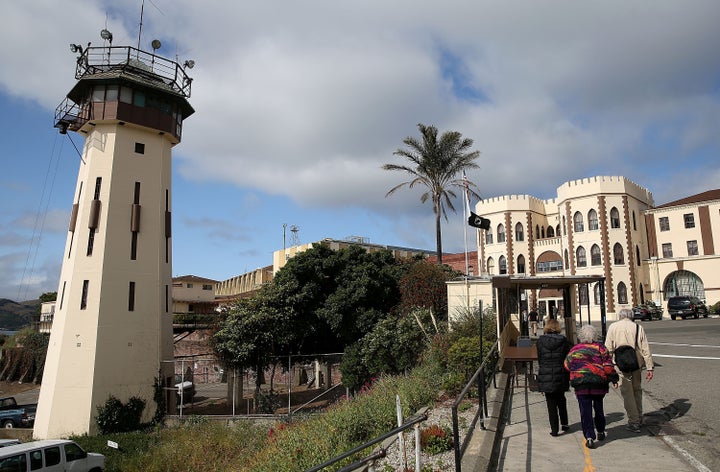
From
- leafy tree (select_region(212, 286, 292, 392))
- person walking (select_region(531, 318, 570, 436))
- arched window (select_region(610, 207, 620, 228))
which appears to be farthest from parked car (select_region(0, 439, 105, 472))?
arched window (select_region(610, 207, 620, 228))

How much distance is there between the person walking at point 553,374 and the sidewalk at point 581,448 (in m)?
0.37

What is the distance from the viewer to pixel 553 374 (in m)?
7.05

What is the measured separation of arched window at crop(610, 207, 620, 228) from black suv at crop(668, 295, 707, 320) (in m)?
9.48

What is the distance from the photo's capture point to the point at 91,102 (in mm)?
27031

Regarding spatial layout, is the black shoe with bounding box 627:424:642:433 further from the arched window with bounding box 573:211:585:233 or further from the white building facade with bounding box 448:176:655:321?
the arched window with bounding box 573:211:585:233

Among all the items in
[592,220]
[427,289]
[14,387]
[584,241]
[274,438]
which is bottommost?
[14,387]

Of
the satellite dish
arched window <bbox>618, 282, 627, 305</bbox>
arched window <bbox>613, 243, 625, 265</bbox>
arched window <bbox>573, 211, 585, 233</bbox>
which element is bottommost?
arched window <bbox>618, 282, 627, 305</bbox>

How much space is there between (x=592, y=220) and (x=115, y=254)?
40.3 m

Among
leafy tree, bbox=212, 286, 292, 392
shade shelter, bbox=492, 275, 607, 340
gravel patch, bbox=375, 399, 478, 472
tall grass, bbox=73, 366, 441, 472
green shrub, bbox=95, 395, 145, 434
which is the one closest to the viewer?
gravel patch, bbox=375, 399, 478, 472

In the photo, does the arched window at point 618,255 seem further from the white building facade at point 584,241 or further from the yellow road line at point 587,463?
the yellow road line at point 587,463

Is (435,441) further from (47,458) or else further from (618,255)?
(618,255)

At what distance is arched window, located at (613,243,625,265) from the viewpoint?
4431 centimetres

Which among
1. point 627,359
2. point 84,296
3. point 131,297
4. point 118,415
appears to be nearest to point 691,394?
point 627,359

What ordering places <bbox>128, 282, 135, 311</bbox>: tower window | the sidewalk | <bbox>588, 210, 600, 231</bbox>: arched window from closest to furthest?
the sidewalk
<bbox>128, 282, 135, 311</bbox>: tower window
<bbox>588, 210, 600, 231</bbox>: arched window
